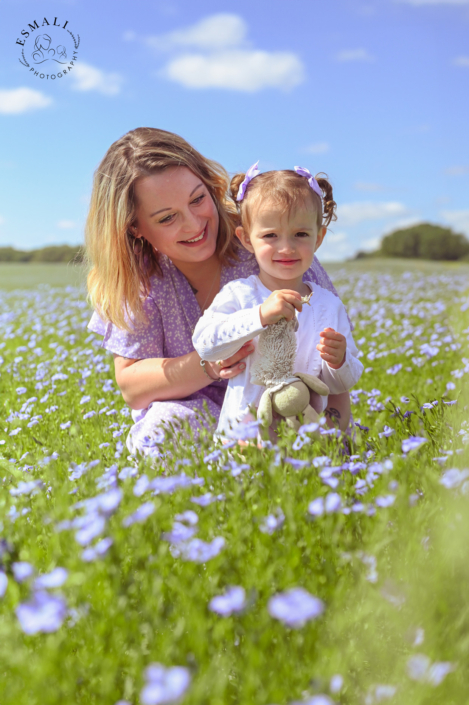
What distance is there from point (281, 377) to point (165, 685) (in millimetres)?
1751

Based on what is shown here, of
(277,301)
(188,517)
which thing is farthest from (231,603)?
(277,301)

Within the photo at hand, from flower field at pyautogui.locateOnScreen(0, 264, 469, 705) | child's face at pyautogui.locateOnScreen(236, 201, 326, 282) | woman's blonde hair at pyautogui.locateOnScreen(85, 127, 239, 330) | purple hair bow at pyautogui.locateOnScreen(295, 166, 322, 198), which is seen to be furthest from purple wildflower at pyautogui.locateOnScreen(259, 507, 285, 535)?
woman's blonde hair at pyautogui.locateOnScreen(85, 127, 239, 330)

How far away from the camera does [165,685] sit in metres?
1.26

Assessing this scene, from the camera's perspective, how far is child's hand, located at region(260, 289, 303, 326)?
2.68m

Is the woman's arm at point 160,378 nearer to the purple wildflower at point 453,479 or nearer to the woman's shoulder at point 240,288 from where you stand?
the woman's shoulder at point 240,288

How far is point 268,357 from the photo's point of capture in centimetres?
291

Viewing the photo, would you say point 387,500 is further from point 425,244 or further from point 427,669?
point 425,244

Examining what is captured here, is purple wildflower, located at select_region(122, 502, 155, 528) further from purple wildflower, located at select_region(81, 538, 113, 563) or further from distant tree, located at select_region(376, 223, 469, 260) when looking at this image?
distant tree, located at select_region(376, 223, 469, 260)

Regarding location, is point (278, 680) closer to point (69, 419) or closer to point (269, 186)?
point (269, 186)

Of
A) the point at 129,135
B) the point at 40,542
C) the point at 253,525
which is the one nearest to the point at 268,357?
the point at 253,525

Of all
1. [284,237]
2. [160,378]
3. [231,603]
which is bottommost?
[160,378]

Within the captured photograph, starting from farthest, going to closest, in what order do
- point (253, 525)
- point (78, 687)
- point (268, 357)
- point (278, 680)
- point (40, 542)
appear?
point (268, 357) < point (40, 542) < point (253, 525) < point (78, 687) < point (278, 680)

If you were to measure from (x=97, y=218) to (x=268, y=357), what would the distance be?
5.33 feet

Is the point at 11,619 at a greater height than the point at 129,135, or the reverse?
the point at 129,135
